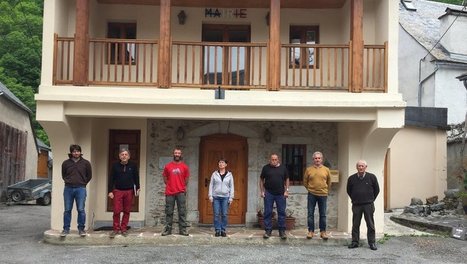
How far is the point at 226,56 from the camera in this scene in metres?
11.3

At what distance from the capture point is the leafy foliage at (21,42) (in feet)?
121

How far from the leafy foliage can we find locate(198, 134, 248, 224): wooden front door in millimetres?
27169

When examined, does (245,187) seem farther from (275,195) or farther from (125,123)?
(125,123)

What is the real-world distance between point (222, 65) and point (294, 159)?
270cm

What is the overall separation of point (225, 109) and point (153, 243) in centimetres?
286

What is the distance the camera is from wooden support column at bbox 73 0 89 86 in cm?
1004

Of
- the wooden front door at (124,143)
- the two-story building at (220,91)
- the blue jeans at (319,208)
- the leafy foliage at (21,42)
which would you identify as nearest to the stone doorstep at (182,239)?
the blue jeans at (319,208)

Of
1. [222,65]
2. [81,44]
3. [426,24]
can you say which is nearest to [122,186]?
[81,44]

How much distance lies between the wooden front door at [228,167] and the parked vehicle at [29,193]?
11.6 meters

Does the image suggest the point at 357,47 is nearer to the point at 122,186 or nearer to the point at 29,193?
the point at 122,186

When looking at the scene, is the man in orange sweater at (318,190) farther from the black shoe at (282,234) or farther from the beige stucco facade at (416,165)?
the beige stucco facade at (416,165)

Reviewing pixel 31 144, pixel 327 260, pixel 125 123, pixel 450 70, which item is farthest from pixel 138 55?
pixel 31 144

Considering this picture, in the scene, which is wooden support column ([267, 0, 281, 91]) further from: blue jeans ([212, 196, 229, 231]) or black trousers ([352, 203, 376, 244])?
black trousers ([352, 203, 376, 244])

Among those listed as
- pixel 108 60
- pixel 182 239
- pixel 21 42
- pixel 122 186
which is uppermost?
pixel 21 42
